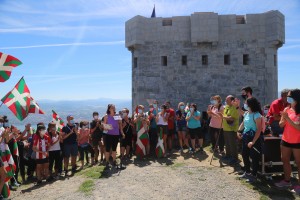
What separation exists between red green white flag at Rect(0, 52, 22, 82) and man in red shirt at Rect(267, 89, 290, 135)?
22.6ft

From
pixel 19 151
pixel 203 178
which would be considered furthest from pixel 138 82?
pixel 203 178

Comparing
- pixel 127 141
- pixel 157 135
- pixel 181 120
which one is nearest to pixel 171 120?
pixel 181 120

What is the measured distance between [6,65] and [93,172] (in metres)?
3.94

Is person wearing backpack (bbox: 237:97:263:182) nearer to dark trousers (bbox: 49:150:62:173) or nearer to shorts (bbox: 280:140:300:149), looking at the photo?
shorts (bbox: 280:140:300:149)

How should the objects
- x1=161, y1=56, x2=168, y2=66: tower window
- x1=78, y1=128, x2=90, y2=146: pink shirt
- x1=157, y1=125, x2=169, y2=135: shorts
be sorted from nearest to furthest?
x1=78, y1=128, x2=90, y2=146: pink shirt, x1=157, y1=125, x2=169, y2=135: shorts, x1=161, y1=56, x2=168, y2=66: tower window

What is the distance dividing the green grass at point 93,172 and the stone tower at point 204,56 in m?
6.36

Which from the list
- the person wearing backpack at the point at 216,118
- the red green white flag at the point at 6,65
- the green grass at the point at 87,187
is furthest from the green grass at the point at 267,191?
the red green white flag at the point at 6,65

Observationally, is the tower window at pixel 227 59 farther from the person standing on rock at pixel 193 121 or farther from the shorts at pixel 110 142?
the shorts at pixel 110 142

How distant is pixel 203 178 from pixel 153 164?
216cm

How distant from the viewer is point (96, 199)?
6336 millimetres

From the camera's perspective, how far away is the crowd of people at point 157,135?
20.8 ft

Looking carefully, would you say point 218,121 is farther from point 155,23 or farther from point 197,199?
point 155,23

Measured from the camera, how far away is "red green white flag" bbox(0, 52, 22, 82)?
22.9 feet

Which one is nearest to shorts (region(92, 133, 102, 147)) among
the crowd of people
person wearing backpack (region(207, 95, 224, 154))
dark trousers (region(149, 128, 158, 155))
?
the crowd of people
